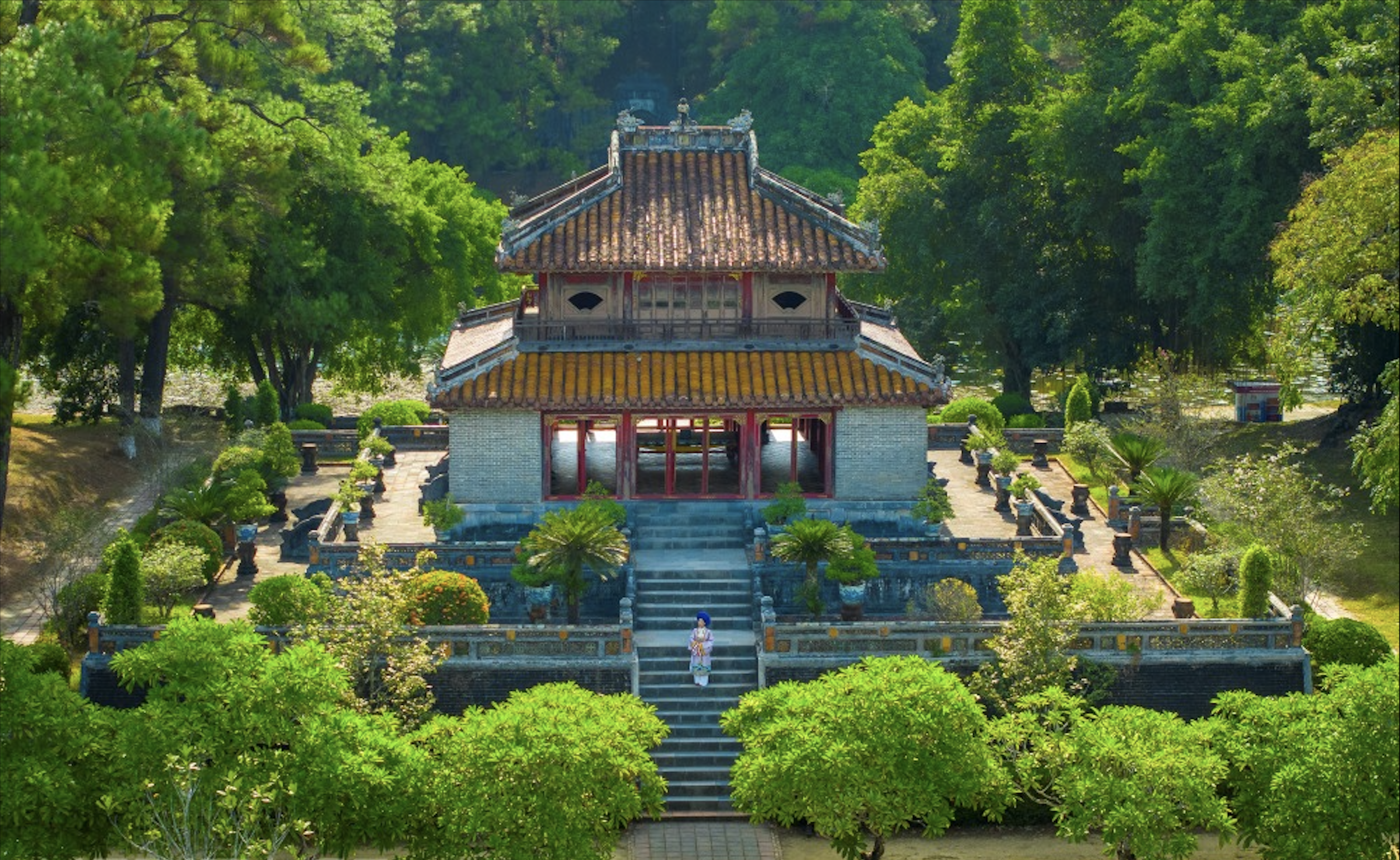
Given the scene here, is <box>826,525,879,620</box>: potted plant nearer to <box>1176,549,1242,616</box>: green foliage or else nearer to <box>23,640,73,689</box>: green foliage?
<box>1176,549,1242,616</box>: green foliage

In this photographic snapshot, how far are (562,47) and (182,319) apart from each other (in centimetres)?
5024

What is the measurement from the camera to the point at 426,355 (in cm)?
9644

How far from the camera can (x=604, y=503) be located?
4984cm

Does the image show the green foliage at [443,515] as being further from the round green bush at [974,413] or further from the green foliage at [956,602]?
the round green bush at [974,413]

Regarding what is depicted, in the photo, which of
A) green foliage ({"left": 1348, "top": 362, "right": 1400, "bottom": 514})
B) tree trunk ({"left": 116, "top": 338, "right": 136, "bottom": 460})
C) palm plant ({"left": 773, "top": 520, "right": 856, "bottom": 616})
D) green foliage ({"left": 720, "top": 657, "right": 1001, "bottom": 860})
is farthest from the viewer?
tree trunk ({"left": 116, "top": 338, "right": 136, "bottom": 460})

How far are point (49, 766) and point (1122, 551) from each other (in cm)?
2449

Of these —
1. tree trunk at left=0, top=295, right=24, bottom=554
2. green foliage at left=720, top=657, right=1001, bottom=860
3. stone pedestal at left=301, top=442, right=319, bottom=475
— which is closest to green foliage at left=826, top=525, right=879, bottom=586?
green foliage at left=720, top=657, right=1001, bottom=860

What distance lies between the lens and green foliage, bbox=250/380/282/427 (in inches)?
2547

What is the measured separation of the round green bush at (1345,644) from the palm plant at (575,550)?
13.6 metres

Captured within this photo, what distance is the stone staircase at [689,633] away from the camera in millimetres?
43125

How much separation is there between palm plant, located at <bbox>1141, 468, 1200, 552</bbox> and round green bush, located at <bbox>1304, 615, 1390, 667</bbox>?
7793 mm

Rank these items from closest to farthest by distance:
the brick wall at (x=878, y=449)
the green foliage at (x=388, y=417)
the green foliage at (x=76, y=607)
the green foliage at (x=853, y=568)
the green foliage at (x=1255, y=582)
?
the green foliage at (x=1255, y=582), the green foliage at (x=853, y=568), the green foliage at (x=76, y=607), the brick wall at (x=878, y=449), the green foliage at (x=388, y=417)

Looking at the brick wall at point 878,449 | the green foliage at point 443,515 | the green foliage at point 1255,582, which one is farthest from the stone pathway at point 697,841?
the brick wall at point 878,449

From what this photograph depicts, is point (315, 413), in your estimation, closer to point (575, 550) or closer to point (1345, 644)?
point (575, 550)
